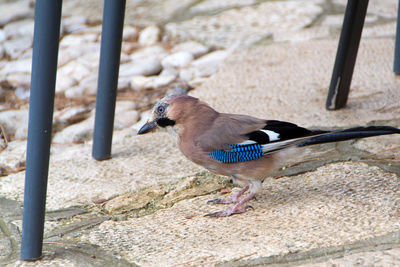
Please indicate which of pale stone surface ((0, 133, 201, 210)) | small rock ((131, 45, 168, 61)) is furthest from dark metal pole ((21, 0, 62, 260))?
small rock ((131, 45, 168, 61))

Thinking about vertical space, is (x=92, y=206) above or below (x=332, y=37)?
below

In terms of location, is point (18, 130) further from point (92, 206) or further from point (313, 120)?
point (313, 120)

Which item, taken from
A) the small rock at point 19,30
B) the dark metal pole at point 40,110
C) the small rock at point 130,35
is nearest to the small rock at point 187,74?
the small rock at point 130,35

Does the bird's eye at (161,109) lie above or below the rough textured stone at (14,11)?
above

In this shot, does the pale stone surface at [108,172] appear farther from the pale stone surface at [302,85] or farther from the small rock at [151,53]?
the small rock at [151,53]

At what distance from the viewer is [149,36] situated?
530 cm

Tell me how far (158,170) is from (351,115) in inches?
47.3

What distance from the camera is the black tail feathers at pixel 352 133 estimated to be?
2.30 metres

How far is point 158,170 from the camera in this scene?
294cm

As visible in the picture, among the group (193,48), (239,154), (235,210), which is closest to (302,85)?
(193,48)

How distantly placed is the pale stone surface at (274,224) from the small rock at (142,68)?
7.17 ft

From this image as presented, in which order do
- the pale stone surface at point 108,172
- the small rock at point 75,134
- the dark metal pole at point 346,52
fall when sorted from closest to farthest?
1. the pale stone surface at point 108,172
2. the dark metal pole at point 346,52
3. the small rock at point 75,134

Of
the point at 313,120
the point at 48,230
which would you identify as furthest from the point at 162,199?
the point at 313,120

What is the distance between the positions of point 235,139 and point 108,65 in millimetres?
834
